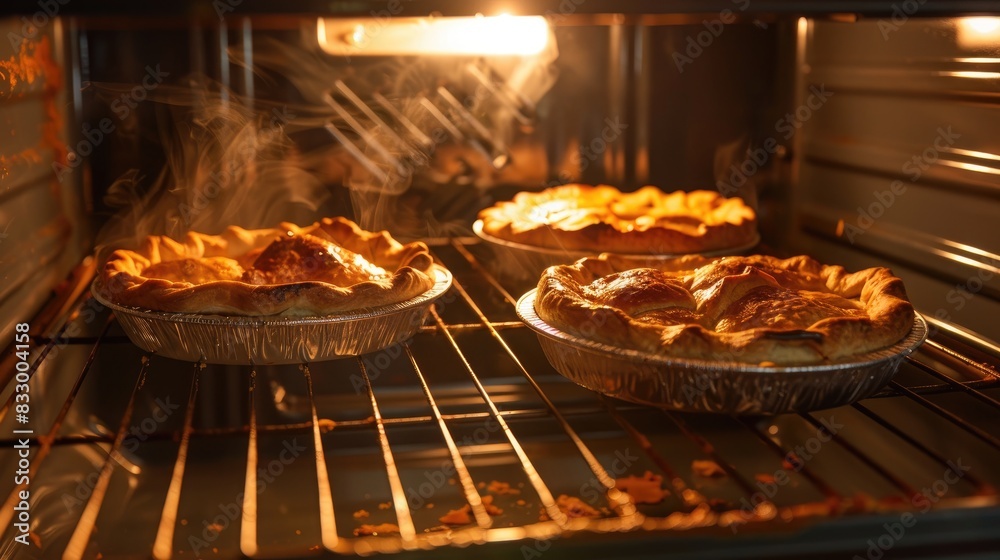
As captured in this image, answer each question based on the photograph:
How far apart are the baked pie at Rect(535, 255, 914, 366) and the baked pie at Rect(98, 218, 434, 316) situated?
0.37 metres

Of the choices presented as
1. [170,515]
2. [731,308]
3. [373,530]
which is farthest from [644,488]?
[170,515]

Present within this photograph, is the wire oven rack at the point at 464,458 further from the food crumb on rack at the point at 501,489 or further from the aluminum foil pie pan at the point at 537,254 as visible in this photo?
the aluminum foil pie pan at the point at 537,254

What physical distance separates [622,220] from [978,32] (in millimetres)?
1091

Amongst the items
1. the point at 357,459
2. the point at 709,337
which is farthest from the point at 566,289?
the point at 357,459

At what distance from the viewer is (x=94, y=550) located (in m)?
1.71

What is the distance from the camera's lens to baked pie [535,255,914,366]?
5.56 feet

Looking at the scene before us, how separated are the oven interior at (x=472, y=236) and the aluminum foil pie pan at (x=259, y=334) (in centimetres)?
9

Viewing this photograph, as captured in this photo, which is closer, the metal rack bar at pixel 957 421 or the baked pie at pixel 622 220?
the metal rack bar at pixel 957 421

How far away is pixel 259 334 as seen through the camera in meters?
1.92

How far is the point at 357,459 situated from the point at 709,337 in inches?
33.8

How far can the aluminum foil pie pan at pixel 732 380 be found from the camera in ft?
5.39

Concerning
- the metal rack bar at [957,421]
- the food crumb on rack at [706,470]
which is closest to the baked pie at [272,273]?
the food crumb on rack at [706,470]

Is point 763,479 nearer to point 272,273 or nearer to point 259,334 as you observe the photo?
point 259,334

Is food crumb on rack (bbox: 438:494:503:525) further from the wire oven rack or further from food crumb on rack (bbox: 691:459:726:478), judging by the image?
food crumb on rack (bbox: 691:459:726:478)
